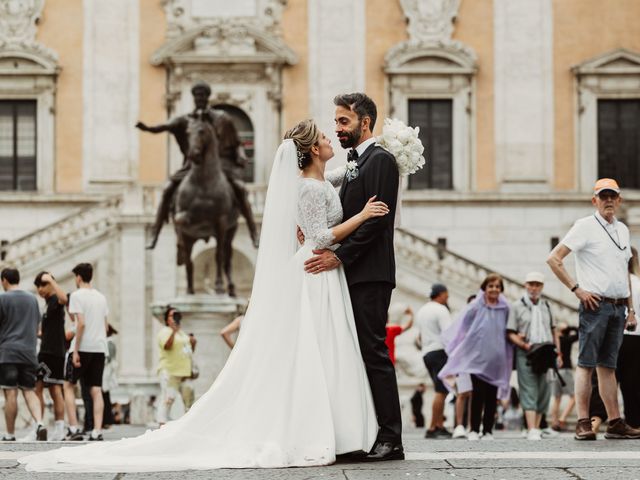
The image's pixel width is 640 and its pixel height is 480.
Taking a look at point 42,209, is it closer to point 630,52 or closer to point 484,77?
point 484,77

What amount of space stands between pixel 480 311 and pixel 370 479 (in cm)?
705

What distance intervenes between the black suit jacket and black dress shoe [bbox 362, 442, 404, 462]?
3.07 feet

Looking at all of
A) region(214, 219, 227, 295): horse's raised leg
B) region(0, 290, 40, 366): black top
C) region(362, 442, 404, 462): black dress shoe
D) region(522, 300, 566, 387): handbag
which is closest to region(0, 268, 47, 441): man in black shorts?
region(0, 290, 40, 366): black top

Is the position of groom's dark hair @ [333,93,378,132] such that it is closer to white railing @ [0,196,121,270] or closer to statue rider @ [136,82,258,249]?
statue rider @ [136,82,258,249]

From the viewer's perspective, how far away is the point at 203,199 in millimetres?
20578

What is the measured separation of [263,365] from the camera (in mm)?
8648

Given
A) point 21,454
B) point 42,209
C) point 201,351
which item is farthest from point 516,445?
point 42,209

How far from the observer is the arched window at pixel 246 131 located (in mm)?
33438

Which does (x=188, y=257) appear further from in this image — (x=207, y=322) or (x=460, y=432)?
(x=460, y=432)

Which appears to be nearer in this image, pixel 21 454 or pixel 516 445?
pixel 21 454

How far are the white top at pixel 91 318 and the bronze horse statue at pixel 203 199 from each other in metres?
6.20

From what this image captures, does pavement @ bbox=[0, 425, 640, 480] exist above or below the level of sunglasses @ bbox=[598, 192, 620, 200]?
below

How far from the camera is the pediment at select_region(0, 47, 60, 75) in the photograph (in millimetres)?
33281

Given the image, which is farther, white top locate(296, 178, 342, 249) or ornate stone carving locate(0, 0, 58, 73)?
ornate stone carving locate(0, 0, 58, 73)
